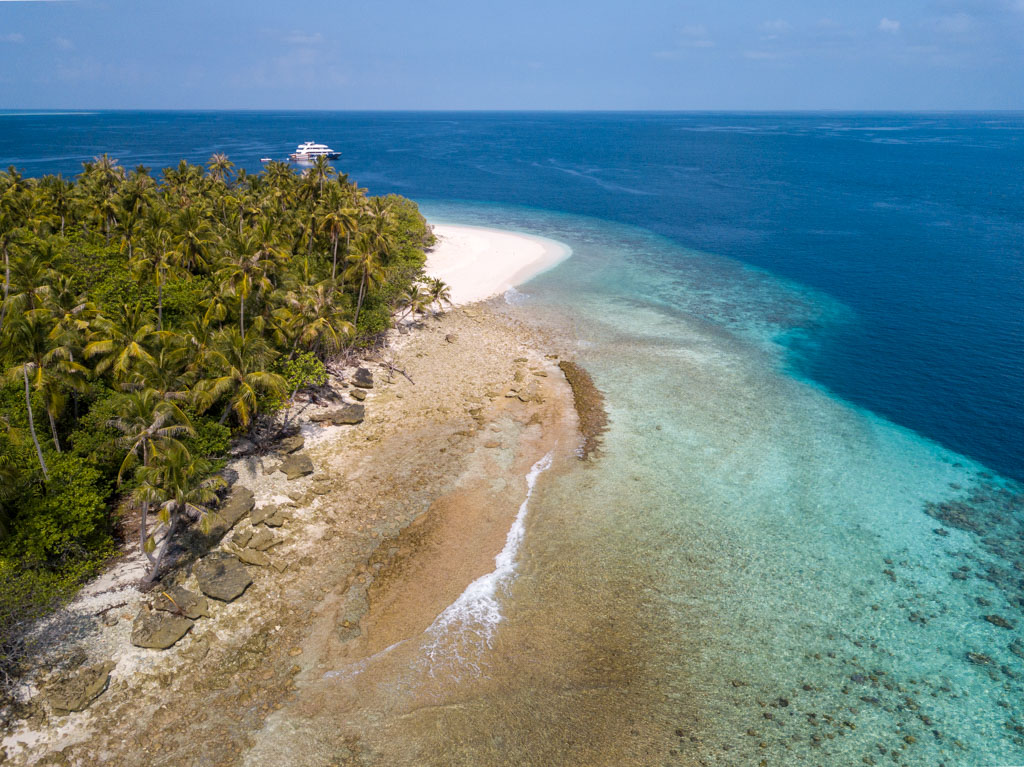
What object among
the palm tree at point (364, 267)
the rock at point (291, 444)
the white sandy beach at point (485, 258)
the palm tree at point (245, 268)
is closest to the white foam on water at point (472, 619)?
the rock at point (291, 444)

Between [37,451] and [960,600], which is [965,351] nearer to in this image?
[960,600]

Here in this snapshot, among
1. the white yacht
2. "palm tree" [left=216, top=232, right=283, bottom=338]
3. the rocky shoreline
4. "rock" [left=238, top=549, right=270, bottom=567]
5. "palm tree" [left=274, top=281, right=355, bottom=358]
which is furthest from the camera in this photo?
the white yacht

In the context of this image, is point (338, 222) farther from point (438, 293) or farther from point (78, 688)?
point (78, 688)

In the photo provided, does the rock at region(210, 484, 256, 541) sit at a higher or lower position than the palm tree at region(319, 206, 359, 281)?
lower

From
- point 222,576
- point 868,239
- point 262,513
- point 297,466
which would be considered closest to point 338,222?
point 297,466

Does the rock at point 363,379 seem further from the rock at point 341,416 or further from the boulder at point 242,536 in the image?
the boulder at point 242,536

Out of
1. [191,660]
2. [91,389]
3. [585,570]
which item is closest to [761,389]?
[585,570]

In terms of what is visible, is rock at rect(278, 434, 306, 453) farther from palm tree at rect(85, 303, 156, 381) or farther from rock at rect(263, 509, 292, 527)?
palm tree at rect(85, 303, 156, 381)

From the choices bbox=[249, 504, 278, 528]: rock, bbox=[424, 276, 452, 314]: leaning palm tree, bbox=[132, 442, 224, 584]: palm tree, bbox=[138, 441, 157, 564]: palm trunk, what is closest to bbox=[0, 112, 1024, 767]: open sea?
bbox=[424, 276, 452, 314]: leaning palm tree
